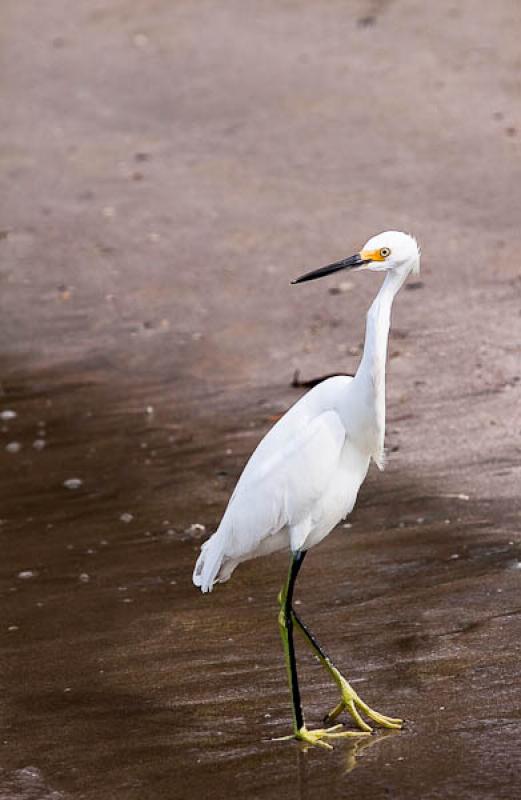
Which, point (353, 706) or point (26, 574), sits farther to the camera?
point (26, 574)

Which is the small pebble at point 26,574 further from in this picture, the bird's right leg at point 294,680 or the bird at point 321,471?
the bird's right leg at point 294,680

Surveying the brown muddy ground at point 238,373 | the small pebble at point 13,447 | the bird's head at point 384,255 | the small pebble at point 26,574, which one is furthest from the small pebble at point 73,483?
the bird's head at point 384,255

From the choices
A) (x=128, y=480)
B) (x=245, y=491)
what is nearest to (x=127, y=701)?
(x=245, y=491)

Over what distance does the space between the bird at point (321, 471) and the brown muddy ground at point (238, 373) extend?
223mm

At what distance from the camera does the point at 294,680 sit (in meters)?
4.76

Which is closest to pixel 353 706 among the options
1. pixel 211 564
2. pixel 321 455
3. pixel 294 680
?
pixel 294 680

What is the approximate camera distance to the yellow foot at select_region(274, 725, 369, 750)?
4.72m

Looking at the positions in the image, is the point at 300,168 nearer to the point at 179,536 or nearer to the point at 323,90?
the point at 323,90

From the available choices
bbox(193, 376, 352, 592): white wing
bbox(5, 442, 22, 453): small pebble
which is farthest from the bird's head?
bbox(5, 442, 22, 453): small pebble

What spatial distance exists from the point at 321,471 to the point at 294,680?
0.65m

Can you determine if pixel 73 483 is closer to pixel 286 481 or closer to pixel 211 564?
pixel 211 564

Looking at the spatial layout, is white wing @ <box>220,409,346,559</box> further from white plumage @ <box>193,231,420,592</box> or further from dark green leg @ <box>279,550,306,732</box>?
dark green leg @ <box>279,550,306,732</box>

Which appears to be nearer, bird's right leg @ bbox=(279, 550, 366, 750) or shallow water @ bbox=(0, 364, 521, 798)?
shallow water @ bbox=(0, 364, 521, 798)

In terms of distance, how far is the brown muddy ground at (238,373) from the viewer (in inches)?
193
